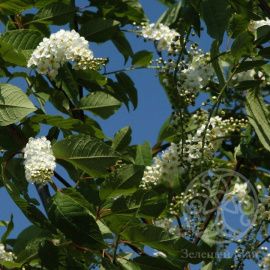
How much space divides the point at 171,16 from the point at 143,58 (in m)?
0.16

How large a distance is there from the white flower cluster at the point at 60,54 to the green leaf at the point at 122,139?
0.20m

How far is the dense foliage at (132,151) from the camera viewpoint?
1.81 meters

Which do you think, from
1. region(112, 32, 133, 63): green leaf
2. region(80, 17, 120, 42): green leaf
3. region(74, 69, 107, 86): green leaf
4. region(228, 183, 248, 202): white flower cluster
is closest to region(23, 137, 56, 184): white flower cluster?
region(74, 69, 107, 86): green leaf

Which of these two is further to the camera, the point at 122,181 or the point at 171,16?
the point at 171,16

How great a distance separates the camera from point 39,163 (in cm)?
193

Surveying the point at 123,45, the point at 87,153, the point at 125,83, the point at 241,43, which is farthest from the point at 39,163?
the point at 123,45

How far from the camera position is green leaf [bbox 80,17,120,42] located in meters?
2.58

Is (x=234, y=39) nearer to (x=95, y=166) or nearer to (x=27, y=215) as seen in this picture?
(x=95, y=166)

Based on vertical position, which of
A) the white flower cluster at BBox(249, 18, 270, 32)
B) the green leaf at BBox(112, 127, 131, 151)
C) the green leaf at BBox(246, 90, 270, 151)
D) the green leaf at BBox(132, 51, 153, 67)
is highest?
the green leaf at BBox(132, 51, 153, 67)

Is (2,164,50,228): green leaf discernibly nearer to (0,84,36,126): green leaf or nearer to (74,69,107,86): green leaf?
(0,84,36,126): green leaf

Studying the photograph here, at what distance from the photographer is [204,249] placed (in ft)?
6.37

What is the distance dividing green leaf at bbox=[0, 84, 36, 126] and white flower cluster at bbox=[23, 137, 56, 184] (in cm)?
9

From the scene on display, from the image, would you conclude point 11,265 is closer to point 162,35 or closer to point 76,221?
point 76,221

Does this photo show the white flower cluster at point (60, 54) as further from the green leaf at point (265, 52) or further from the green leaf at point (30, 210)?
the green leaf at point (265, 52)
